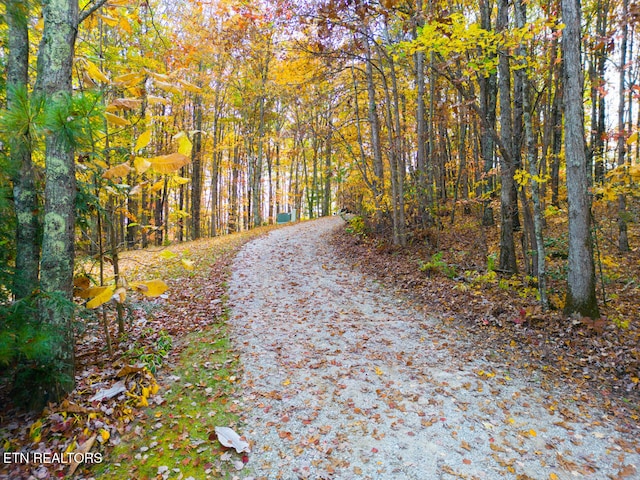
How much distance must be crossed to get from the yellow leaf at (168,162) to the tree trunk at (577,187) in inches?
240

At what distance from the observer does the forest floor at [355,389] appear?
325cm

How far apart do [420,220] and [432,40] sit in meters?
5.97

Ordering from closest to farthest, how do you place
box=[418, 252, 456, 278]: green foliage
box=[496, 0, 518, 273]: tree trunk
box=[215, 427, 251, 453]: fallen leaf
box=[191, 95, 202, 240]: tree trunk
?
box=[215, 427, 251, 453]: fallen leaf, box=[496, 0, 518, 273]: tree trunk, box=[418, 252, 456, 278]: green foliage, box=[191, 95, 202, 240]: tree trunk

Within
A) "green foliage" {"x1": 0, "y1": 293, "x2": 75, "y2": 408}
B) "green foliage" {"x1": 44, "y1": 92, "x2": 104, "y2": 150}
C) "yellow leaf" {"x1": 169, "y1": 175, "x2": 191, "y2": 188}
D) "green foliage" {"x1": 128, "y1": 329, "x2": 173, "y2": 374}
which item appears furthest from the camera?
"green foliage" {"x1": 128, "y1": 329, "x2": 173, "y2": 374}

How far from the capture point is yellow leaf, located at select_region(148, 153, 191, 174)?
8.57 feet

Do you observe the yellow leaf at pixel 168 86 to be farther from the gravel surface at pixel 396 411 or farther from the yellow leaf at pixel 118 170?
the gravel surface at pixel 396 411

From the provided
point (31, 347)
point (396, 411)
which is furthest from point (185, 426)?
point (396, 411)

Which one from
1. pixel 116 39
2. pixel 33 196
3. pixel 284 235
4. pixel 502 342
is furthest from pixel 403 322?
pixel 116 39

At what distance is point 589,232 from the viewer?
5.70 meters

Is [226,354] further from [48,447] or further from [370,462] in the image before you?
[370,462]

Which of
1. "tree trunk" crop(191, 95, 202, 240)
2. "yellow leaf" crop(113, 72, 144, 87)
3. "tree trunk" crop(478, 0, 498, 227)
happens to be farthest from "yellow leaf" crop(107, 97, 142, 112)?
"tree trunk" crop(191, 95, 202, 240)

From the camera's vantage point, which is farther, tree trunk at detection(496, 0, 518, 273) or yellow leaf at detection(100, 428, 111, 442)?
tree trunk at detection(496, 0, 518, 273)

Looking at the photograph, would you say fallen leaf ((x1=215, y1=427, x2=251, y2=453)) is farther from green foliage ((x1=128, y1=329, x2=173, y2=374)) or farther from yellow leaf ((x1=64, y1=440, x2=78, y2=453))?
green foliage ((x1=128, y1=329, x2=173, y2=374))

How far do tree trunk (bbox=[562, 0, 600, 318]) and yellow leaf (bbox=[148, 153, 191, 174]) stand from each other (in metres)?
6.09
